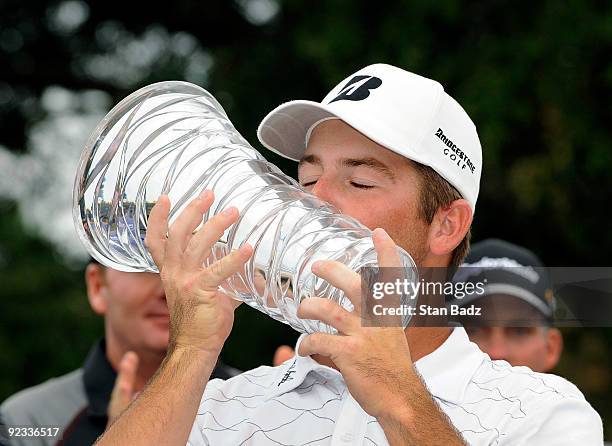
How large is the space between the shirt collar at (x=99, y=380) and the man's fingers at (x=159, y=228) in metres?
1.63

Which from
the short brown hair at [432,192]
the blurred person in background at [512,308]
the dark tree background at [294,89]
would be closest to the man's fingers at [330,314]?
the short brown hair at [432,192]

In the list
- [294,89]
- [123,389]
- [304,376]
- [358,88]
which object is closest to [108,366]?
[123,389]

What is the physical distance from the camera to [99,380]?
12.0 ft

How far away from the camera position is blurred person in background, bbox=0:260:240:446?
3490 millimetres

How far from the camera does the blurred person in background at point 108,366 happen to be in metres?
3.49

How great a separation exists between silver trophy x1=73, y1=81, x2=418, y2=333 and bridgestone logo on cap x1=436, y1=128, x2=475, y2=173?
0.38 m

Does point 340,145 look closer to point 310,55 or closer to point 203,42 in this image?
point 310,55

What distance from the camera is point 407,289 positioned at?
72.7 inches

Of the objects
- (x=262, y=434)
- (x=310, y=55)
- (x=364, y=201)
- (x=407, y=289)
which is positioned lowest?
(x=262, y=434)

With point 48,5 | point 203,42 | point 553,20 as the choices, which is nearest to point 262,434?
point 553,20

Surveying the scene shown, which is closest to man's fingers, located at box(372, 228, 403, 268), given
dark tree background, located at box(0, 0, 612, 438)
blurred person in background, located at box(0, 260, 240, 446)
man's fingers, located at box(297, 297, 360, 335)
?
man's fingers, located at box(297, 297, 360, 335)

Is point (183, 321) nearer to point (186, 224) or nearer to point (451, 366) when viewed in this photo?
point (186, 224)

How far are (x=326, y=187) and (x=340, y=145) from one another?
123 millimetres

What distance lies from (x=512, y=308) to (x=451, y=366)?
1.30 m
